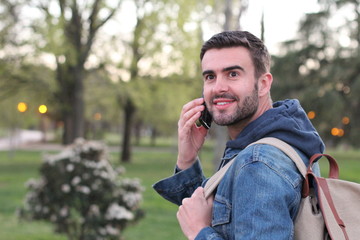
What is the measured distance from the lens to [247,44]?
1.74 metres

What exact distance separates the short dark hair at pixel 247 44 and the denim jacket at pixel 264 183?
0.55 ft

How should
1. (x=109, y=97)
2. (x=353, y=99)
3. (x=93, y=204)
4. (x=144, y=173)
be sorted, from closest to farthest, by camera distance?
(x=93, y=204) < (x=144, y=173) < (x=109, y=97) < (x=353, y=99)

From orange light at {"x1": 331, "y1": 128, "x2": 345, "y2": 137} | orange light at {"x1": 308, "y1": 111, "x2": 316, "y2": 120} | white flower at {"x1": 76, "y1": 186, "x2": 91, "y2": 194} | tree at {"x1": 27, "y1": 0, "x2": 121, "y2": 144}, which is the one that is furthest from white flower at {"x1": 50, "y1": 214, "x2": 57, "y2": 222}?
orange light at {"x1": 331, "y1": 128, "x2": 345, "y2": 137}

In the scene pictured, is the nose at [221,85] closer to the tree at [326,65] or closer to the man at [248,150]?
the man at [248,150]

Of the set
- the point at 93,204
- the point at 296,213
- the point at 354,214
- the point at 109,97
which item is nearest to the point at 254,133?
the point at 296,213

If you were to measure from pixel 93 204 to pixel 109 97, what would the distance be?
49.4 feet

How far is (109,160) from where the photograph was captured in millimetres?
7223

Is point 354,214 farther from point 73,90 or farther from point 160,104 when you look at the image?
point 160,104

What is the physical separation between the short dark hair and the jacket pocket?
47 cm

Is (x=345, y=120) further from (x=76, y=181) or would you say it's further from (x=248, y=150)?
(x=248, y=150)

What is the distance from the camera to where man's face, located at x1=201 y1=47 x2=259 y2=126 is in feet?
5.68

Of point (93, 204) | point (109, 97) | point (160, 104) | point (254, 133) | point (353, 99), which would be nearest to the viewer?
point (254, 133)

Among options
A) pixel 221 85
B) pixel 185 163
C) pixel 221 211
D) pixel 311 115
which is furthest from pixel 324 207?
pixel 311 115

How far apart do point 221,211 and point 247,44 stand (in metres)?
0.59
